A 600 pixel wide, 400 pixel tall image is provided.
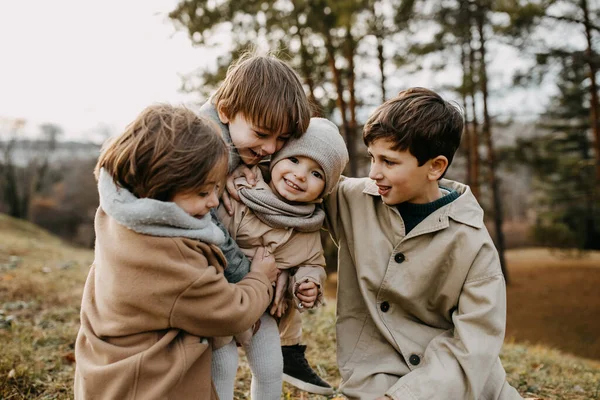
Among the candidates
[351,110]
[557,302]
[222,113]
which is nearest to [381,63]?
[351,110]

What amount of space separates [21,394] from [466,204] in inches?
103

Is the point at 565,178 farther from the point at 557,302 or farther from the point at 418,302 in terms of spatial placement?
the point at 418,302

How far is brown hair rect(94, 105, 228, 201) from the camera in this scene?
1.63 meters

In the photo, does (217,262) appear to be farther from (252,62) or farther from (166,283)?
(252,62)

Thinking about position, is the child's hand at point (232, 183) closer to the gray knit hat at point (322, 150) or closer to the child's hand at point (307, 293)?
the gray knit hat at point (322, 150)

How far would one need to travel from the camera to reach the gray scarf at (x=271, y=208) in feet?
6.89

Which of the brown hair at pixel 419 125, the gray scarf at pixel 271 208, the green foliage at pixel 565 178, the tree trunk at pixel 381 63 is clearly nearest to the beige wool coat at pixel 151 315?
the gray scarf at pixel 271 208

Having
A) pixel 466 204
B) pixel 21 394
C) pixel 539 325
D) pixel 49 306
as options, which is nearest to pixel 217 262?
pixel 466 204

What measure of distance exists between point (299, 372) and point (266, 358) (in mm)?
516

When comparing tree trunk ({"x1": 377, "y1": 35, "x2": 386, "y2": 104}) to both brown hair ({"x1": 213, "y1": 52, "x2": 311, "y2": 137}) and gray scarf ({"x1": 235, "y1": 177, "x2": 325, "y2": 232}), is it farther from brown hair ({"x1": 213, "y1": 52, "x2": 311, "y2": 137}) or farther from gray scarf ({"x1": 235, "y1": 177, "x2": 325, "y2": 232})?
gray scarf ({"x1": 235, "y1": 177, "x2": 325, "y2": 232})

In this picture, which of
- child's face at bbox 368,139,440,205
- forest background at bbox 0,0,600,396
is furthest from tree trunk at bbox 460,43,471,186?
child's face at bbox 368,139,440,205

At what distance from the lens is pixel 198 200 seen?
174 cm

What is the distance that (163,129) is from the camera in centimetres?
166

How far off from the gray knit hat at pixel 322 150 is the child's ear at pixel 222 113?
28 cm
